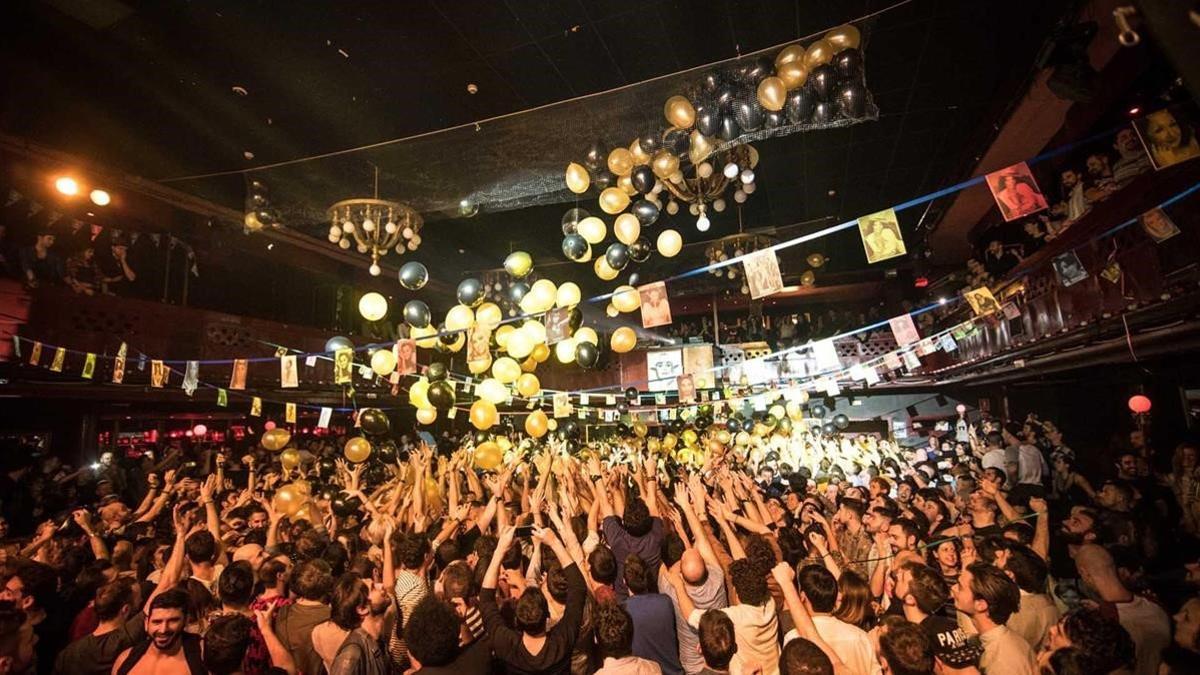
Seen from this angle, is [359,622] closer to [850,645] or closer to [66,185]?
[850,645]

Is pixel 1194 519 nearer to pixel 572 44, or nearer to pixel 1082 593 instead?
pixel 1082 593

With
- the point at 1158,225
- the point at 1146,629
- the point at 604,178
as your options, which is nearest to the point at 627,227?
the point at 604,178

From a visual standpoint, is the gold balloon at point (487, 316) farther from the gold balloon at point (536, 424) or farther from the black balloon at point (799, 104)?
the black balloon at point (799, 104)

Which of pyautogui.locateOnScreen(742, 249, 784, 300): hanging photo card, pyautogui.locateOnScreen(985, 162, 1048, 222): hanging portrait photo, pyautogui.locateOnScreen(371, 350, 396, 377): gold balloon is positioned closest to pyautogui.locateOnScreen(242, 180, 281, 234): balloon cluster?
pyautogui.locateOnScreen(371, 350, 396, 377): gold balloon

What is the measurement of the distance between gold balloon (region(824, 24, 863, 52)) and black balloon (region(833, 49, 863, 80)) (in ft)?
0.13

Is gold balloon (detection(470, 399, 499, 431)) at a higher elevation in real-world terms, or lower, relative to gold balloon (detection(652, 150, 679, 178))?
lower

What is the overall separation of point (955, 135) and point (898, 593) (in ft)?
20.4

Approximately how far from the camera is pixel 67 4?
4.70 meters

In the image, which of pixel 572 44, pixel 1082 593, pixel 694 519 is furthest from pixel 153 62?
pixel 1082 593

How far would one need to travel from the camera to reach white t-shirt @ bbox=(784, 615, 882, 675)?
2.41 m

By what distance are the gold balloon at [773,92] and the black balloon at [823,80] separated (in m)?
0.21

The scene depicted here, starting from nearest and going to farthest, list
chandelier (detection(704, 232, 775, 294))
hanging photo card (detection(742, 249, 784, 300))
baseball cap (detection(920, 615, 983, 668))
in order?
baseball cap (detection(920, 615, 983, 668))
hanging photo card (detection(742, 249, 784, 300))
chandelier (detection(704, 232, 775, 294))

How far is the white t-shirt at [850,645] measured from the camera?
2.41m

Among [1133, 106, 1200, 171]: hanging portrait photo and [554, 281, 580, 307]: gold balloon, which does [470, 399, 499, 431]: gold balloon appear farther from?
[1133, 106, 1200, 171]: hanging portrait photo
